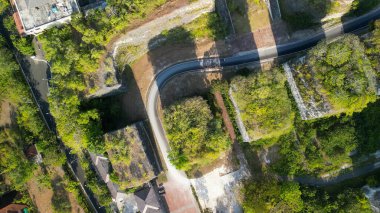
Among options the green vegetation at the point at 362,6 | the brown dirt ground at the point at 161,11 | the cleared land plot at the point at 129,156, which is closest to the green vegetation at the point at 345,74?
the green vegetation at the point at 362,6

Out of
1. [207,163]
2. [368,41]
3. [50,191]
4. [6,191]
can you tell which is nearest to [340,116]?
[368,41]

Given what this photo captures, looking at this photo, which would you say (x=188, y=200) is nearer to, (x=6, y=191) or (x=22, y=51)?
(x=6, y=191)

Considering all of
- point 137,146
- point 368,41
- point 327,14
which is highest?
point 327,14

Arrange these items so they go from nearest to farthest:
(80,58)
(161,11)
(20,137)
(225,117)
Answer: (161,11) → (80,58) → (225,117) → (20,137)

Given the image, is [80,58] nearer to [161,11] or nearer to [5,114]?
[161,11]

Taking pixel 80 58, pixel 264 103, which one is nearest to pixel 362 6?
pixel 264 103

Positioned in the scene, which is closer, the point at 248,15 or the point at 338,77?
the point at 338,77

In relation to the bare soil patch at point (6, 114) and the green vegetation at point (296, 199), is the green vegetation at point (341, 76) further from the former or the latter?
the bare soil patch at point (6, 114)

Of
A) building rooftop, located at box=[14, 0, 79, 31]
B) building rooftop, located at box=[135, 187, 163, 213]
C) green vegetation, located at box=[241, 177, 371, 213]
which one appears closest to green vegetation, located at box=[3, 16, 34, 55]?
building rooftop, located at box=[14, 0, 79, 31]
